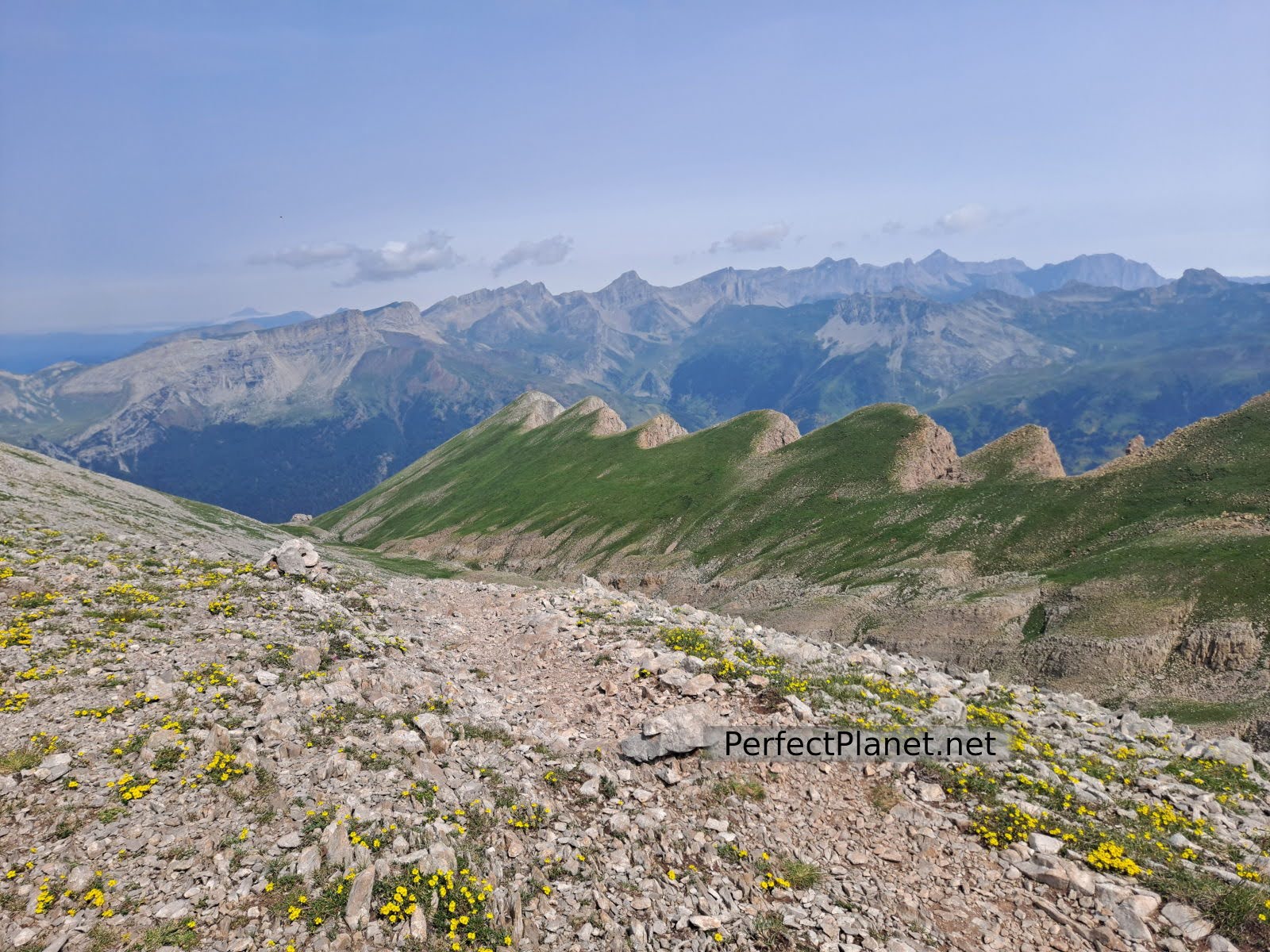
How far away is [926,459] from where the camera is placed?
11119 cm

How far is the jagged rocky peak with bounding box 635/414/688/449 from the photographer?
167625 mm

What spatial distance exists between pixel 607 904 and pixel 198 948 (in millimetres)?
7873

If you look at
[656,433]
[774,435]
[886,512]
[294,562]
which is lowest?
[886,512]

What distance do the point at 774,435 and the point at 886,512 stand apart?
50.3 meters

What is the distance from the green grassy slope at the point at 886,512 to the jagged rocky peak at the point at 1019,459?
0.60 meters

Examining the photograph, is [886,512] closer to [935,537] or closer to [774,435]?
[935,537]

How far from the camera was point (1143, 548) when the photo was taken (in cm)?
6456

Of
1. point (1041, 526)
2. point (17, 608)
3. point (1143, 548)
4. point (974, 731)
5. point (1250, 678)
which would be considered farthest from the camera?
point (1041, 526)

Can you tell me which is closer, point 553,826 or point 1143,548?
point 553,826

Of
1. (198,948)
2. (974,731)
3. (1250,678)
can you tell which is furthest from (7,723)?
(1250,678)

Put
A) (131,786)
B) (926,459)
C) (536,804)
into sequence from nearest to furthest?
(131,786) → (536,804) → (926,459)

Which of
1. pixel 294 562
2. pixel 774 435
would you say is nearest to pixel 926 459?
pixel 774 435

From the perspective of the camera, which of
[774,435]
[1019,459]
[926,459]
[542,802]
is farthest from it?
[774,435]

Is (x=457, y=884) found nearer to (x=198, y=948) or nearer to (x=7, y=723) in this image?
(x=198, y=948)
